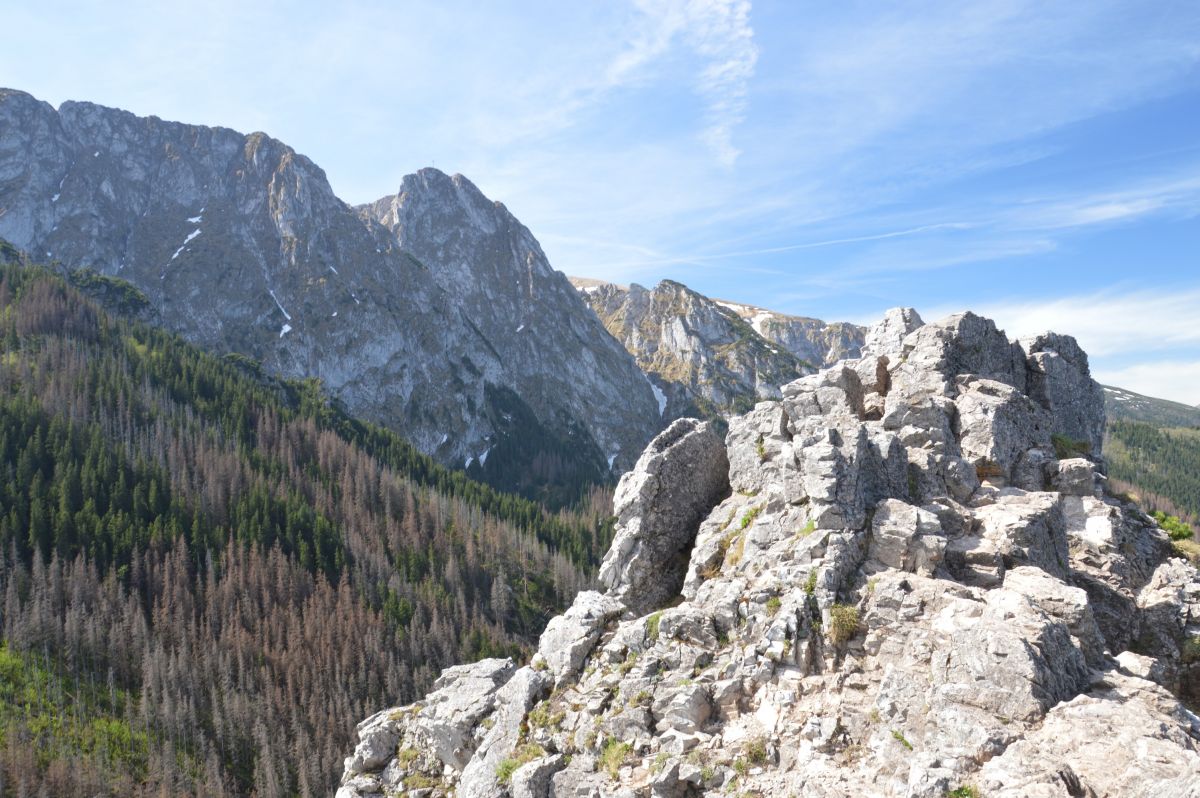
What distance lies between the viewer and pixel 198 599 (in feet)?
479

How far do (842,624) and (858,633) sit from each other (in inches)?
26.2

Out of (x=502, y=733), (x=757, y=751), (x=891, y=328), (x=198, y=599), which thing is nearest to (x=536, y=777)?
(x=502, y=733)

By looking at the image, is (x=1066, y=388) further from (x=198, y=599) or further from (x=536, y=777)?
(x=198, y=599)

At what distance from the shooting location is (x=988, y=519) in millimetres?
26531

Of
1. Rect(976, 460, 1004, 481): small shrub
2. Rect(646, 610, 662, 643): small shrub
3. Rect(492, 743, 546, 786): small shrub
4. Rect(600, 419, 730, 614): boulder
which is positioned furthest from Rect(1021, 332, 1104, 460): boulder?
Rect(492, 743, 546, 786): small shrub

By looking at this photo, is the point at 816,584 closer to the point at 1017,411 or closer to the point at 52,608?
the point at 1017,411

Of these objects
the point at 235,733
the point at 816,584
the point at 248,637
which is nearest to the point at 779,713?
the point at 816,584

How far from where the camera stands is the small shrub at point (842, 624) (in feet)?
72.6

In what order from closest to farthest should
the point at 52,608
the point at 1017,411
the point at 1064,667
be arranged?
1. the point at 1064,667
2. the point at 1017,411
3. the point at 52,608

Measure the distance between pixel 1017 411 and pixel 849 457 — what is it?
11.3 m

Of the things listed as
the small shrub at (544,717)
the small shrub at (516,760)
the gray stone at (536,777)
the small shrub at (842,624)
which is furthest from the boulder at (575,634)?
the small shrub at (842,624)

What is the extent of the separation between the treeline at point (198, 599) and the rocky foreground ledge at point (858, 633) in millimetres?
98784

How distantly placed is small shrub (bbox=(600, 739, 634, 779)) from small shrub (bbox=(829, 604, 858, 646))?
25.8ft

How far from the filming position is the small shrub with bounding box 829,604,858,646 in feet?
72.6
